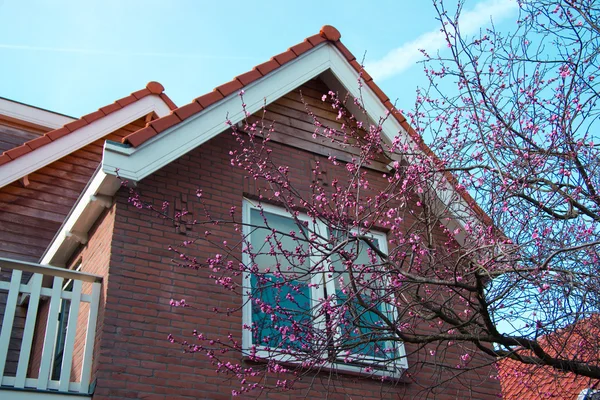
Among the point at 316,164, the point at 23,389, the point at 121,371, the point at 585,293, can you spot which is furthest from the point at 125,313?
the point at 585,293

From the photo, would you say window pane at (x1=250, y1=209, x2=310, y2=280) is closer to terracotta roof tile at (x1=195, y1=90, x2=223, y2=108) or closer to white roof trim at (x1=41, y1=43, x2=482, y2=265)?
white roof trim at (x1=41, y1=43, x2=482, y2=265)

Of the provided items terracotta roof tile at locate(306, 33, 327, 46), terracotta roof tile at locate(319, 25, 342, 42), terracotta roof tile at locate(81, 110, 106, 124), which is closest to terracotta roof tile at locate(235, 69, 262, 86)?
terracotta roof tile at locate(306, 33, 327, 46)

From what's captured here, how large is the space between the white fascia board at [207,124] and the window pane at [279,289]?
110 centimetres

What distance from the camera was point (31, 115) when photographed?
10938mm

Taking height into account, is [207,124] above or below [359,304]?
above

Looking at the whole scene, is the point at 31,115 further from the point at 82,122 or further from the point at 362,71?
the point at 362,71

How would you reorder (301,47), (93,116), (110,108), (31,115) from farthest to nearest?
(31,115) → (110,108) → (93,116) → (301,47)

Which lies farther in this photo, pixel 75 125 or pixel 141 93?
pixel 141 93

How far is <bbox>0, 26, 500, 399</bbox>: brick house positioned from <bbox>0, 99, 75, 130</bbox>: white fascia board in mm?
1675

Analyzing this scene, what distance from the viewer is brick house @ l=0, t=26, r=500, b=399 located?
5.63m

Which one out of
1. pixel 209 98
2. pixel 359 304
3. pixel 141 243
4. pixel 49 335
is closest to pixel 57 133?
pixel 209 98

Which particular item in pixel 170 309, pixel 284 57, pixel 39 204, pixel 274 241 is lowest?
pixel 170 309

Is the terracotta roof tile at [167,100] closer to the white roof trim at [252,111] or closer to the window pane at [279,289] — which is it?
the white roof trim at [252,111]

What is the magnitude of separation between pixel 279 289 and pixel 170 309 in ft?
3.69
